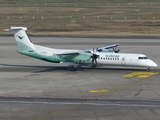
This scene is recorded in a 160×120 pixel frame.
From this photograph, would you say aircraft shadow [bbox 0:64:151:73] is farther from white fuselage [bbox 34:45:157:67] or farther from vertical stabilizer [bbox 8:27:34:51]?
vertical stabilizer [bbox 8:27:34:51]

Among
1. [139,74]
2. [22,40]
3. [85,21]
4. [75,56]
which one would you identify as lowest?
[85,21]

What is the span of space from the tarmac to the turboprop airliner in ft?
4.09

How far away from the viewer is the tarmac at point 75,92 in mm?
36906

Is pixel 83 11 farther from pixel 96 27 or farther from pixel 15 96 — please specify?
pixel 15 96

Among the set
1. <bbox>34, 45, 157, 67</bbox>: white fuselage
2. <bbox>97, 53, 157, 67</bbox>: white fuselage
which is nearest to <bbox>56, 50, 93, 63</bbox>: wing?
<bbox>34, 45, 157, 67</bbox>: white fuselage

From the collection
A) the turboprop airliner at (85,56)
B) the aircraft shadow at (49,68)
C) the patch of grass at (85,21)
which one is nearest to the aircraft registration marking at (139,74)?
the turboprop airliner at (85,56)

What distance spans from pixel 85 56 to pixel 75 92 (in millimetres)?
11010

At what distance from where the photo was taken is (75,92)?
147ft

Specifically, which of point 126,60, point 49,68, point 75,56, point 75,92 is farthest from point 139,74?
point 49,68

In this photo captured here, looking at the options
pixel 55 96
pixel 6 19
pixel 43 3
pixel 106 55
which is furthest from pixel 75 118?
pixel 43 3

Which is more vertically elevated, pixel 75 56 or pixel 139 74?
pixel 75 56

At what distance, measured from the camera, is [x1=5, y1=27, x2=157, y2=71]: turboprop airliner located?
177ft

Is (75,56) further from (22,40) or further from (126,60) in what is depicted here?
(22,40)

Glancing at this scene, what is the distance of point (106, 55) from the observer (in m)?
54.6
